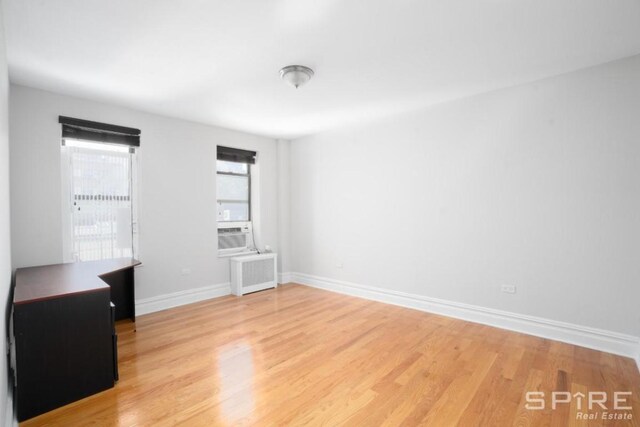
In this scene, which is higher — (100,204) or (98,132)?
(98,132)

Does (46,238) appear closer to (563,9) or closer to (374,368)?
(374,368)

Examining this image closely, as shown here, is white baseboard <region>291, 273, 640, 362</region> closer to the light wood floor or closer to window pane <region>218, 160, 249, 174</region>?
the light wood floor

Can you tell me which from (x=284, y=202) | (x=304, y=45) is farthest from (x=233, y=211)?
(x=304, y=45)

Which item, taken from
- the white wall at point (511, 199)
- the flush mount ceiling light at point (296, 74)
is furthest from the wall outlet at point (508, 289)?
the flush mount ceiling light at point (296, 74)

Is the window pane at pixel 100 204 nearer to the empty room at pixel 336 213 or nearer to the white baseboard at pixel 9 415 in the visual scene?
the empty room at pixel 336 213

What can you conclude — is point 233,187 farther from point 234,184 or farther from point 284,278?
point 284,278

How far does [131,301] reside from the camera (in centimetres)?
362

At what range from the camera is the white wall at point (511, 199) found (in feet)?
8.98

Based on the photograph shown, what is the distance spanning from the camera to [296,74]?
276 centimetres

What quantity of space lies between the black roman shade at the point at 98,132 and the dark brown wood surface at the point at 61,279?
4.78 feet

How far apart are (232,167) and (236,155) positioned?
0.84 ft

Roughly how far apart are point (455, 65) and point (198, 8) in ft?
7.19

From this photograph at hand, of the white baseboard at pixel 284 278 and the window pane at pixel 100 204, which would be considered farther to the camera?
the white baseboard at pixel 284 278

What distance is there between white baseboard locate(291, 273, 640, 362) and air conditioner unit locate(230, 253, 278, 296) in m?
1.27
